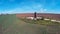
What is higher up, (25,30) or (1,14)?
(1,14)

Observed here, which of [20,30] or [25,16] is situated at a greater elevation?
[25,16]

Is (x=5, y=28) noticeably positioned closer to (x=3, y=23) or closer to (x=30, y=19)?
(x=3, y=23)

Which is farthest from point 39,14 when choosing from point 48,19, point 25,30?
point 25,30

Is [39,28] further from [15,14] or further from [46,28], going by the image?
[15,14]

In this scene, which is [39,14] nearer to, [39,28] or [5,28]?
[39,28]

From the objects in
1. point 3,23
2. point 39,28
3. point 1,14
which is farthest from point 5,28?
point 39,28
